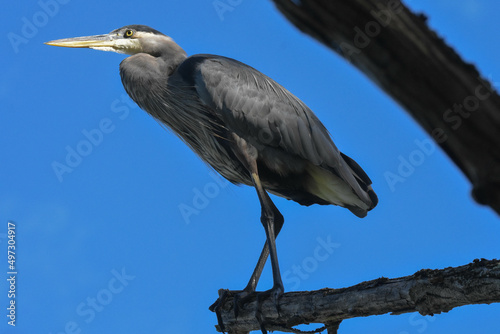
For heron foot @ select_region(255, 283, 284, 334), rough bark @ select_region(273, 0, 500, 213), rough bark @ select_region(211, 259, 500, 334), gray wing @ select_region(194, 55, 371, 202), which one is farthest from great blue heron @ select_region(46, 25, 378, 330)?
rough bark @ select_region(273, 0, 500, 213)

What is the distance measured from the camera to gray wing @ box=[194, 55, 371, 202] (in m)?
5.48

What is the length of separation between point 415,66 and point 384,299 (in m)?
3.00

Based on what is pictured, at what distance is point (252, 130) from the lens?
548cm

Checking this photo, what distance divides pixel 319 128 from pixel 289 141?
0.43 m

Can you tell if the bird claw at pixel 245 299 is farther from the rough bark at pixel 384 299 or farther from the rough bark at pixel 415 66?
the rough bark at pixel 415 66

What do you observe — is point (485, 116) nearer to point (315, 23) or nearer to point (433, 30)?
Answer: point (433, 30)

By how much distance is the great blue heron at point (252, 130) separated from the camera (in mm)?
5484

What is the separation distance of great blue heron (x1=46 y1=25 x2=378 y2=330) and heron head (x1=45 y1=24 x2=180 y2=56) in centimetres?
22

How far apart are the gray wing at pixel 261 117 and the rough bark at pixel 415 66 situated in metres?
4.69

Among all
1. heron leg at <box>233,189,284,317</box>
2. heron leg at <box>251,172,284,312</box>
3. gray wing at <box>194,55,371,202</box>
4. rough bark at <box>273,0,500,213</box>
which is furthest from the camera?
gray wing at <box>194,55,371,202</box>

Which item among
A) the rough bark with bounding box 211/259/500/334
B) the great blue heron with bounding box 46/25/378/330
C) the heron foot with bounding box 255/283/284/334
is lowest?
the rough bark with bounding box 211/259/500/334

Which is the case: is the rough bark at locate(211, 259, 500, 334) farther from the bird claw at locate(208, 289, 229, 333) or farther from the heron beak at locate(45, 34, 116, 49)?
the heron beak at locate(45, 34, 116, 49)

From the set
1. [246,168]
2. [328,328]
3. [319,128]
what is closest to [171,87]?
[246,168]

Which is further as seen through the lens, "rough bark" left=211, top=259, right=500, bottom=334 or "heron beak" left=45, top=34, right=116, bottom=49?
"heron beak" left=45, top=34, right=116, bottom=49
